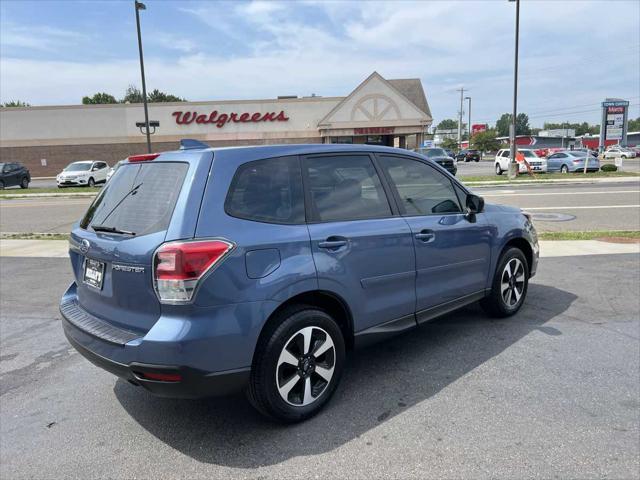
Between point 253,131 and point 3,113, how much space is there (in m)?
21.1

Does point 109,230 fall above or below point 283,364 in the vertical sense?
above

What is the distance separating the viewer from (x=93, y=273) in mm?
3219

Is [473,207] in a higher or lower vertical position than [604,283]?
higher

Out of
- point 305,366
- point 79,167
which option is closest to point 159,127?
point 79,167

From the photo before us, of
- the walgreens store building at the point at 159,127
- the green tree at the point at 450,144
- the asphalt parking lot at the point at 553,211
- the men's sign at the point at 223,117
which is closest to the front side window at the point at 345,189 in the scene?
the asphalt parking lot at the point at 553,211

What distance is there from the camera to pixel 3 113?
4078cm

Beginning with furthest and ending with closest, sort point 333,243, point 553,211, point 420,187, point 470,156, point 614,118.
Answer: point 470,156, point 614,118, point 553,211, point 420,187, point 333,243

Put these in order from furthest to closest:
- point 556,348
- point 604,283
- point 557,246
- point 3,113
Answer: point 3,113, point 557,246, point 604,283, point 556,348

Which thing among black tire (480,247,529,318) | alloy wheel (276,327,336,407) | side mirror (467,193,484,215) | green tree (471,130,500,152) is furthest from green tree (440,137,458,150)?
alloy wheel (276,327,336,407)

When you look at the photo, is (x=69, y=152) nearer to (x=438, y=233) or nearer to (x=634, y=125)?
(x=438, y=233)

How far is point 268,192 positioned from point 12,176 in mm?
31553

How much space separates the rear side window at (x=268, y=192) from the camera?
2.98m

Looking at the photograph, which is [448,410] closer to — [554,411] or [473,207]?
[554,411]

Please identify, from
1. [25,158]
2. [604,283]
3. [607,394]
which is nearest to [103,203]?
[607,394]
